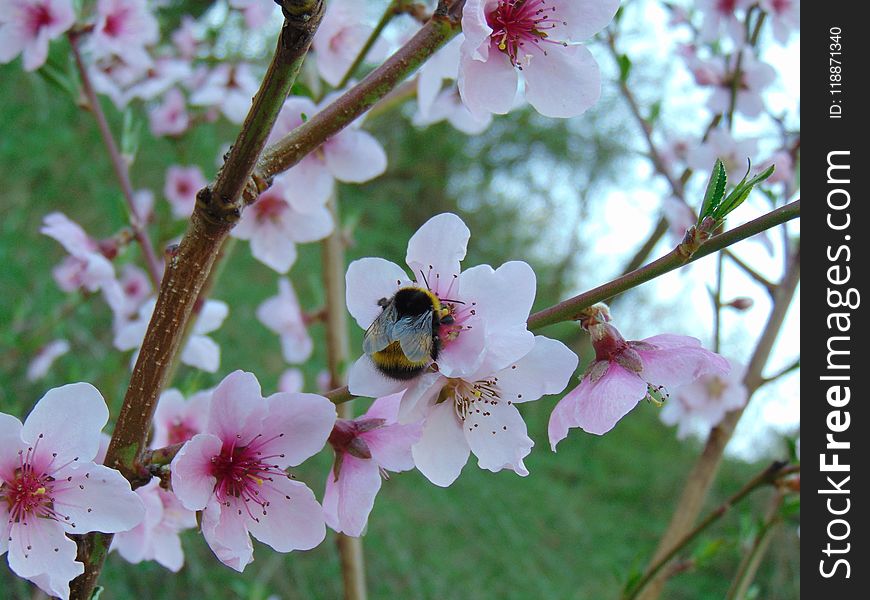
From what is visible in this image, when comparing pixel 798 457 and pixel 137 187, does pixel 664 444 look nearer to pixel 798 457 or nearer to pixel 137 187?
pixel 137 187

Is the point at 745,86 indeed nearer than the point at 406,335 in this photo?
No

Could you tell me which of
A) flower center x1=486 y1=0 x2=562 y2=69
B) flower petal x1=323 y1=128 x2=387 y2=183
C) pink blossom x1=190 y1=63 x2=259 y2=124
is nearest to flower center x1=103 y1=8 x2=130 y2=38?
pink blossom x1=190 y1=63 x2=259 y2=124

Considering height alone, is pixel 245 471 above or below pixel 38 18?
below

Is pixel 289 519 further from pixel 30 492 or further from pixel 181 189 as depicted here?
pixel 181 189

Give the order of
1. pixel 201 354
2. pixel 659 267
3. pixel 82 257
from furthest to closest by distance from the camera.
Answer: pixel 82 257
pixel 201 354
pixel 659 267

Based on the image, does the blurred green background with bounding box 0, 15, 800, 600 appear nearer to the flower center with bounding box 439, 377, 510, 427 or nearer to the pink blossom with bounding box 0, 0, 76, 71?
the pink blossom with bounding box 0, 0, 76, 71

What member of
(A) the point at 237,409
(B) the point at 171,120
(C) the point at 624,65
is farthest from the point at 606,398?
(B) the point at 171,120
